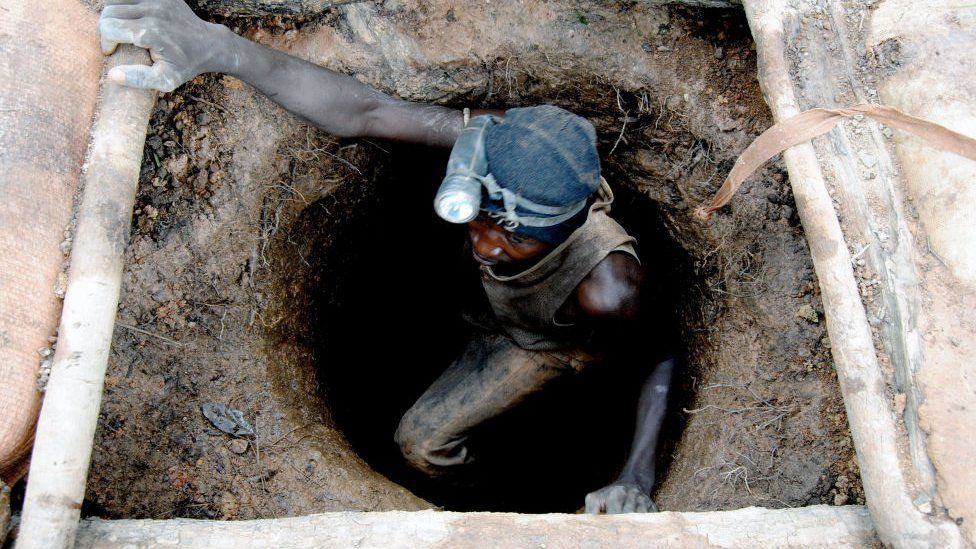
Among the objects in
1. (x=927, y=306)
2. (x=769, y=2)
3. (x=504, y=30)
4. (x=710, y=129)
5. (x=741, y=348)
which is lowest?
(x=741, y=348)

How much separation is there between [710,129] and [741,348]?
2.70ft

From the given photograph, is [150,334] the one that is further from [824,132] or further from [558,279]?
[824,132]

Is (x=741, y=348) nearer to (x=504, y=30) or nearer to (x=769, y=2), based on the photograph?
(x=769, y=2)

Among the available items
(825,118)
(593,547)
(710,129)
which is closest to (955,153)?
(825,118)

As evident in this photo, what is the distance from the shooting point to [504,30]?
Answer: 8.87 ft

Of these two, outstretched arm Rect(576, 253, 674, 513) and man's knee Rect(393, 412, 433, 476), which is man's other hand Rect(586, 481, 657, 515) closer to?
outstretched arm Rect(576, 253, 674, 513)

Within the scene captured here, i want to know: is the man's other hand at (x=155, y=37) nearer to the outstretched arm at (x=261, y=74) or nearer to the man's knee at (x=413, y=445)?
the outstretched arm at (x=261, y=74)

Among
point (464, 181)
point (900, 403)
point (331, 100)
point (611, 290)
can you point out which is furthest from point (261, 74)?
point (900, 403)

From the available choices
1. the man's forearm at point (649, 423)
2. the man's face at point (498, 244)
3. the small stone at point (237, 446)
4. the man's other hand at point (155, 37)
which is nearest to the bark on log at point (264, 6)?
the man's other hand at point (155, 37)

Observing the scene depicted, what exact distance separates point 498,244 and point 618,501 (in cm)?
91

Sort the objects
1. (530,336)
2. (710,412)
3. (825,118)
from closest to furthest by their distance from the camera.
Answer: (825,118) → (710,412) → (530,336)

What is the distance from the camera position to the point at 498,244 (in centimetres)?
222

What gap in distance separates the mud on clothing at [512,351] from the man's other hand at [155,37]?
1152mm

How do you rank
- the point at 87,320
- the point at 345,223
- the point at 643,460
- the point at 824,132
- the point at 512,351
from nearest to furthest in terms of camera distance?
1. the point at 87,320
2. the point at 824,132
3. the point at 643,460
4. the point at 512,351
5. the point at 345,223
